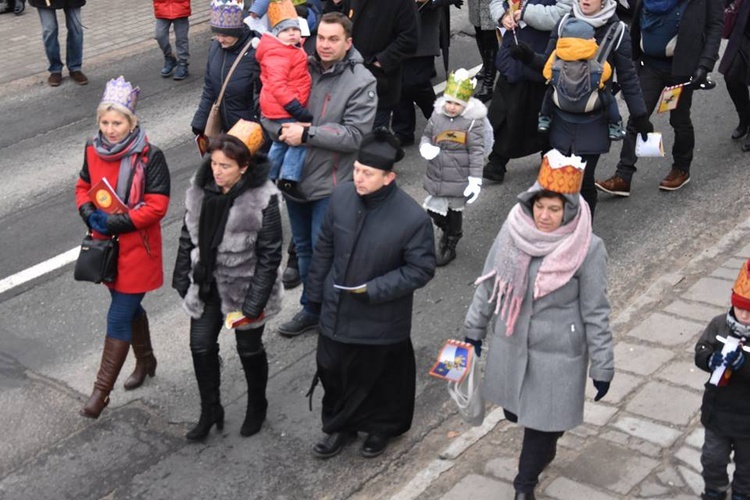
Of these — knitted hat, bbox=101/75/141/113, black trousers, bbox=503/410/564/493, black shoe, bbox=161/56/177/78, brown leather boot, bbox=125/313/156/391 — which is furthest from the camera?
black shoe, bbox=161/56/177/78

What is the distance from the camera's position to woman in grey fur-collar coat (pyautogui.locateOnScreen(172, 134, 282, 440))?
→ 6.16 meters

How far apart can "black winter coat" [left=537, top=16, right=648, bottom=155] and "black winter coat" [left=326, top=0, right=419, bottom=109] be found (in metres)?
1.65

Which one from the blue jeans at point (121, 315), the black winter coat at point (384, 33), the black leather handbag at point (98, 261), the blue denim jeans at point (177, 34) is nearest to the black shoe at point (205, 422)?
the blue jeans at point (121, 315)

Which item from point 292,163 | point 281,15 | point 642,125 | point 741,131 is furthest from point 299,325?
point 741,131

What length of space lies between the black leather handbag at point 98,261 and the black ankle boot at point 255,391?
3.21ft

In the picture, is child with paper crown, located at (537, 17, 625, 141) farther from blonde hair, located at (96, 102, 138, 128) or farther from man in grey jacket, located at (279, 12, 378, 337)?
blonde hair, located at (96, 102, 138, 128)

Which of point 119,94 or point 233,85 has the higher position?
point 119,94

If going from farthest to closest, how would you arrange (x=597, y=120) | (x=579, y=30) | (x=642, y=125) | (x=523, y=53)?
(x=523, y=53)
(x=642, y=125)
(x=597, y=120)
(x=579, y=30)

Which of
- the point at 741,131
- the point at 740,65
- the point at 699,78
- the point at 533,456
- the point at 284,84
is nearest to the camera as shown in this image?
the point at 533,456

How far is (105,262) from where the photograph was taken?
672 cm

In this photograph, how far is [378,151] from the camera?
5.95m

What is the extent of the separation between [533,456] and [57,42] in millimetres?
8983

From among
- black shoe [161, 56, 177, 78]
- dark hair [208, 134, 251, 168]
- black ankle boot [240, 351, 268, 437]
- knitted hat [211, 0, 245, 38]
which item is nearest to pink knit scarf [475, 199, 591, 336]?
dark hair [208, 134, 251, 168]

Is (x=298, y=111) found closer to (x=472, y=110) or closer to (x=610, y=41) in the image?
(x=472, y=110)
